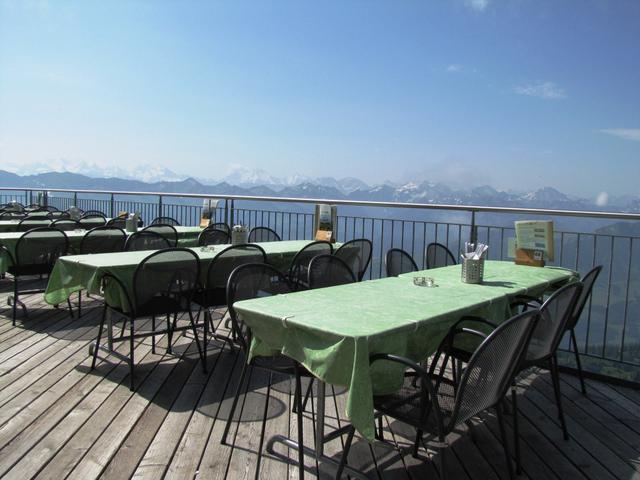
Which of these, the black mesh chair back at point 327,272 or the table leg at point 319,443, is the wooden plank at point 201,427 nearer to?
the table leg at point 319,443

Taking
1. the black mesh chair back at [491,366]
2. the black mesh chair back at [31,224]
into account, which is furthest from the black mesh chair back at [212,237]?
the black mesh chair back at [491,366]

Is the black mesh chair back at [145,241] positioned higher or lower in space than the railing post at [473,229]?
lower

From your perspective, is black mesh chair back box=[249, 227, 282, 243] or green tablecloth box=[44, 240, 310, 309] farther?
black mesh chair back box=[249, 227, 282, 243]

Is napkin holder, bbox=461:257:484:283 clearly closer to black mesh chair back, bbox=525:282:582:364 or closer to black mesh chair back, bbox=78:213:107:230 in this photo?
black mesh chair back, bbox=525:282:582:364

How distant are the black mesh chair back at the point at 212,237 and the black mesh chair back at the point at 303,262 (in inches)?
54.4

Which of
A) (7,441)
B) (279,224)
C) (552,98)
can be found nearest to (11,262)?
(7,441)

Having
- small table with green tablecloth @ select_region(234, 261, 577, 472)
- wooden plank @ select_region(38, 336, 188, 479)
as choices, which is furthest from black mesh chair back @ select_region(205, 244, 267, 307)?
small table with green tablecloth @ select_region(234, 261, 577, 472)

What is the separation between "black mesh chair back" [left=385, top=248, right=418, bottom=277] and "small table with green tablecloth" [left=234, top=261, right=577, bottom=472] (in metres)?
0.96

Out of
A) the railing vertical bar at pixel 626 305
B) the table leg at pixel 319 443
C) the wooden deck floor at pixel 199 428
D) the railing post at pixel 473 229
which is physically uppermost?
the railing post at pixel 473 229

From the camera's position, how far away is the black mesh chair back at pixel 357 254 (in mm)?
4423

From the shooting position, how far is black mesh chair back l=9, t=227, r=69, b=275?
184 inches

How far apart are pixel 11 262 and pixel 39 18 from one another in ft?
17.9

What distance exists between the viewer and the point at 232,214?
7039 millimetres

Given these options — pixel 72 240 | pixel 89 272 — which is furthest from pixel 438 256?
pixel 72 240
